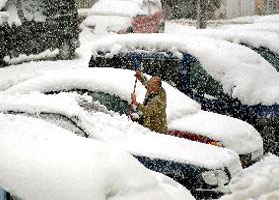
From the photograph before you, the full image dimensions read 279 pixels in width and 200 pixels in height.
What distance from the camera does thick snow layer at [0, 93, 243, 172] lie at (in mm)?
5832

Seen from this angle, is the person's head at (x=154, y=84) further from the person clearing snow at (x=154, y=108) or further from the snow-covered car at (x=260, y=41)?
the snow-covered car at (x=260, y=41)

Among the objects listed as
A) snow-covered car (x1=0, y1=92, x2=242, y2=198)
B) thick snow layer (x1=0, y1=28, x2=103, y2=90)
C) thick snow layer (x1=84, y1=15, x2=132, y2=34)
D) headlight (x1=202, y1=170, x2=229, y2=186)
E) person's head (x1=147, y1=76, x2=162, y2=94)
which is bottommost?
thick snow layer (x1=0, y1=28, x2=103, y2=90)

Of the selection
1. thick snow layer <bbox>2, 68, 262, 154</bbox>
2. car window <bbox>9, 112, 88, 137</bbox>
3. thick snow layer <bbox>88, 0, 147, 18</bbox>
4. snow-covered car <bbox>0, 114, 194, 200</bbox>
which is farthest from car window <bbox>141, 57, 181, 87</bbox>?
thick snow layer <bbox>88, 0, 147, 18</bbox>

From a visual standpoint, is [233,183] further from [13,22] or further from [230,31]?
[13,22]

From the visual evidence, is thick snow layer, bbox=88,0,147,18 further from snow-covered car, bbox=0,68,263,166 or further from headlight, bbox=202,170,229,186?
headlight, bbox=202,170,229,186

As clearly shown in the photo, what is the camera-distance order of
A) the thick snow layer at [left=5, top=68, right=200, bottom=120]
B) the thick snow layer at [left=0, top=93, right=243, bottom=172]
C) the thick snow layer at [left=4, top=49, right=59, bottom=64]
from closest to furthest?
the thick snow layer at [left=0, top=93, right=243, bottom=172]
the thick snow layer at [left=5, top=68, right=200, bottom=120]
the thick snow layer at [left=4, top=49, right=59, bottom=64]

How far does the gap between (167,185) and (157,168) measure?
151cm

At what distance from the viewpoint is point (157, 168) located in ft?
18.8

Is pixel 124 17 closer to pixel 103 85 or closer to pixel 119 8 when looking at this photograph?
pixel 119 8

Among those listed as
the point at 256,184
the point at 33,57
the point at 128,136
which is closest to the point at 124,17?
the point at 33,57

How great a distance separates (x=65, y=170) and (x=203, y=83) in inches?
201

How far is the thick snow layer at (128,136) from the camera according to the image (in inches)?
230

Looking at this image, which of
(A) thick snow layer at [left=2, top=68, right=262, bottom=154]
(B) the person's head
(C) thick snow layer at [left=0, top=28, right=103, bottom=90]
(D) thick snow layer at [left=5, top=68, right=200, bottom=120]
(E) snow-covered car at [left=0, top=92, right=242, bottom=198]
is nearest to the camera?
(E) snow-covered car at [left=0, top=92, right=242, bottom=198]

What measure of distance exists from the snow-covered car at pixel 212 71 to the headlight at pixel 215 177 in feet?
8.24
